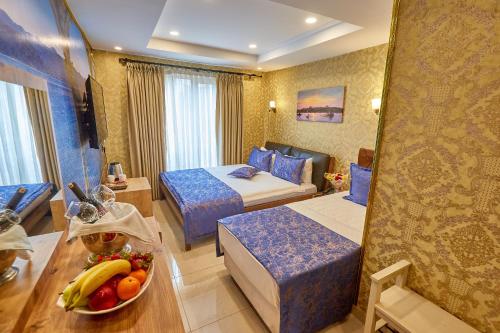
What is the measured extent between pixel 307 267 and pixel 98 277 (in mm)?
1214

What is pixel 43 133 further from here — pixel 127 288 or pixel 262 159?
pixel 262 159

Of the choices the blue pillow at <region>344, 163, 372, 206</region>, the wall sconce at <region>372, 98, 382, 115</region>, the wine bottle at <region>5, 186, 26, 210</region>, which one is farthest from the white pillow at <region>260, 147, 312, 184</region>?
the wine bottle at <region>5, 186, 26, 210</region>

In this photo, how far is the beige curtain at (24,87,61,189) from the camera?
1.06m

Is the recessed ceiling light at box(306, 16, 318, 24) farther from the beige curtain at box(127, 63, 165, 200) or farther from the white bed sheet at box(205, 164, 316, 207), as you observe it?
the beige curtain at box(127, 63, 165, 200)

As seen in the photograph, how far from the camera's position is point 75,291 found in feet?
2.84

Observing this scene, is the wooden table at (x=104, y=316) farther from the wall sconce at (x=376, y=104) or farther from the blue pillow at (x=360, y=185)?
the wall sconce at (x=376, y=104)

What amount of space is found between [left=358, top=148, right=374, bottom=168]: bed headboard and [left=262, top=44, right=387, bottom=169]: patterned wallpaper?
76 millimetres

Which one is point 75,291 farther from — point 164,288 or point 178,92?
point 178,92

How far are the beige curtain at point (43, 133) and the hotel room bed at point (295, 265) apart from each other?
131 centimetres

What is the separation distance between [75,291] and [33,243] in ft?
1.28

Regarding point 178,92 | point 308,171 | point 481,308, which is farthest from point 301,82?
point 481,308

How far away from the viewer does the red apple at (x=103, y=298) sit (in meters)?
0.87

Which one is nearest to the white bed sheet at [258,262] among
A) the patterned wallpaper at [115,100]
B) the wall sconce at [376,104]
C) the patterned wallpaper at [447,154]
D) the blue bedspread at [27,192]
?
the patterned wallpaper at [447,154]

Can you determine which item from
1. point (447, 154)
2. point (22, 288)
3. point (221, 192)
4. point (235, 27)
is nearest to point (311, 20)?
point (235, 27)
